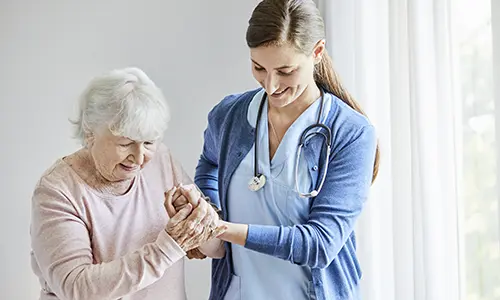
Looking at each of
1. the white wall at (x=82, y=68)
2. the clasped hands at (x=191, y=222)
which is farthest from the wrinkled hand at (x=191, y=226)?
the white wall at (x=82, y=68)

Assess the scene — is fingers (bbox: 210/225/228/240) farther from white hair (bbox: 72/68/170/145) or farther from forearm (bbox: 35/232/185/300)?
white hair (bbox: 72/68/170/145)

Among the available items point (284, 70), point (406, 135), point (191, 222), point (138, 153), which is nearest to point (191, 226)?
point (191, 222)

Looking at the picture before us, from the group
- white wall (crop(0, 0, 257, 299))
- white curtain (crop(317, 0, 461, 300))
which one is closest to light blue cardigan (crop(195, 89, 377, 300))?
white curtain (crop(317, 0, 461, 300))

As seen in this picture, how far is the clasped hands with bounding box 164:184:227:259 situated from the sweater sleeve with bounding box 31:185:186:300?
0.02 metres

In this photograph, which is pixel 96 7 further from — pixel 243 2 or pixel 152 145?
pixel 152 145

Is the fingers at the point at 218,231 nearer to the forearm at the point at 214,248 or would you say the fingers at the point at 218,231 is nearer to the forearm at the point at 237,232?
the forearm at the point at 237,232

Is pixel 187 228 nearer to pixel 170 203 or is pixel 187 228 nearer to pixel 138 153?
pixel 170 203

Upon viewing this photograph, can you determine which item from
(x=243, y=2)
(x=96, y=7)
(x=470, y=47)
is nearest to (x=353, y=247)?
(x=470, y=47)

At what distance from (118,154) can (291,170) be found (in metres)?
0.43

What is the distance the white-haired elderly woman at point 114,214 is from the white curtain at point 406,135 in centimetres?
64

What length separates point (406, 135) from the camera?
2213mm

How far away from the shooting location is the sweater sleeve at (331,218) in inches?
65.0

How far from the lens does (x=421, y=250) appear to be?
6.90 feet

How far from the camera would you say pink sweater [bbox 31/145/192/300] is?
1.65 metres
